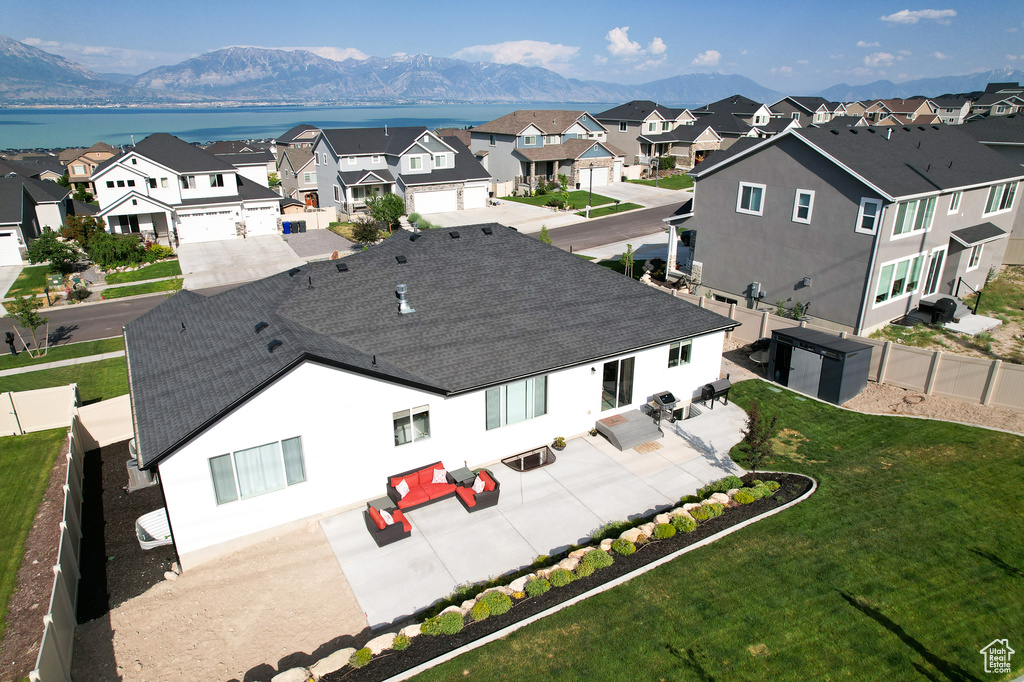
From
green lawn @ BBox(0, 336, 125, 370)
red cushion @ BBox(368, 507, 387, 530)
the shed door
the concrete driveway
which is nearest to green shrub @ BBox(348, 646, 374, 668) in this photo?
red cushion @ BBox(368, 507, 387, 530)

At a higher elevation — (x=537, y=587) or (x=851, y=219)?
(x=851, y=219)

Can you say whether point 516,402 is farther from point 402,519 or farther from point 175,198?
point 175,198

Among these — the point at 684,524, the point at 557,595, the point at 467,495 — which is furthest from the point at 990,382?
the point at 467,495

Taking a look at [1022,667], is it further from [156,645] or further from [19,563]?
[19,563]

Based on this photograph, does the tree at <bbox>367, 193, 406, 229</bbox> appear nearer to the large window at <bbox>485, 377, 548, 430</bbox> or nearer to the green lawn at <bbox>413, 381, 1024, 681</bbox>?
the large window at <bbox>485, 377, 548, 430</bbox>

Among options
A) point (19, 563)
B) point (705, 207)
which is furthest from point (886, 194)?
point (19, 563)

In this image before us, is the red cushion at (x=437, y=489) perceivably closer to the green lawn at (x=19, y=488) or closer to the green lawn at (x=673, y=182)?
the green lawn at (x=19, y=488)
